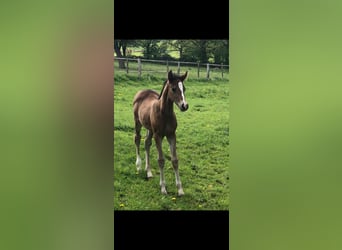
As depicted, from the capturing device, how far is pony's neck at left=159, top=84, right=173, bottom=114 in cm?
304

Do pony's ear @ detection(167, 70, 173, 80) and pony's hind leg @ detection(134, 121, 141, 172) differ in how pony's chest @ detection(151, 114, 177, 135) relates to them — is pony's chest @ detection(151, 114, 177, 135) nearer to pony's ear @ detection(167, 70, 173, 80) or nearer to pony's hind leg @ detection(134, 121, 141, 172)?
pony's hind leg @ detection(134, 121, 141, 172)

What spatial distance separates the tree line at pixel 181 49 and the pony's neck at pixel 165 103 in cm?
28

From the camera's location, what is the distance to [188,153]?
3.01 meters

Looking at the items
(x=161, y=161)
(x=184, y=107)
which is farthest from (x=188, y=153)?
(x=184, y=107)

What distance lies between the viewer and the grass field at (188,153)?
296cm

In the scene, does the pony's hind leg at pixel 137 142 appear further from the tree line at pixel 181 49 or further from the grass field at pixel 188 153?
the tree line at pixel 181 49

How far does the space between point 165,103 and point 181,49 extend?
0.47 metres
